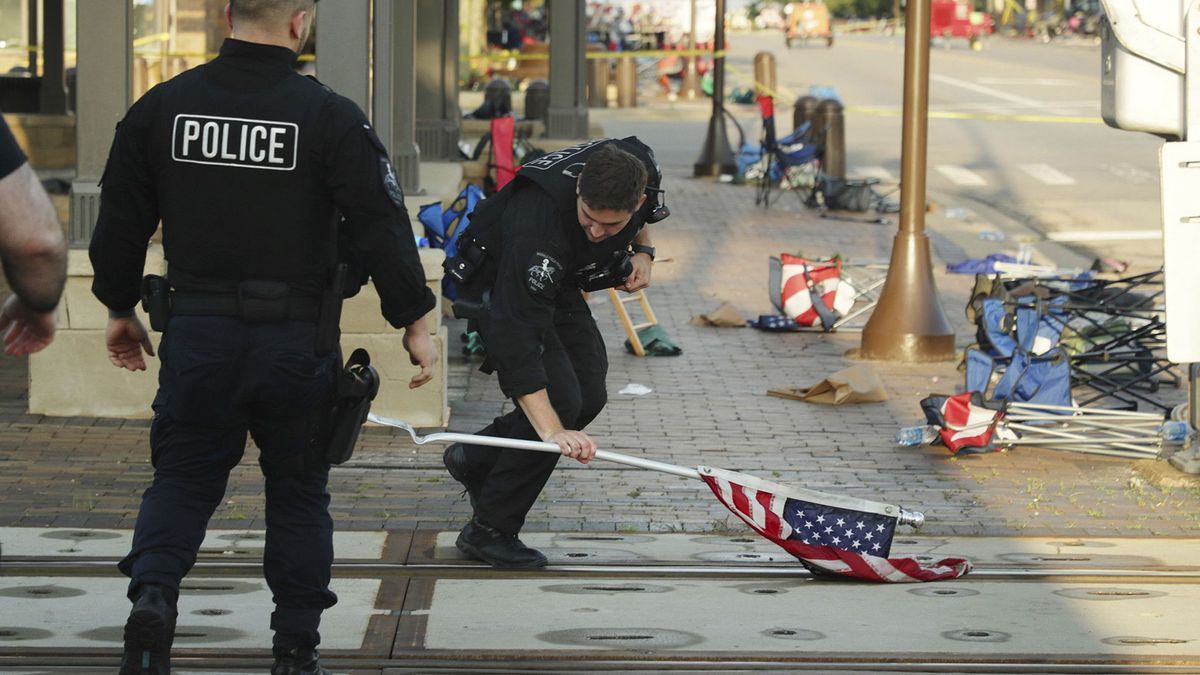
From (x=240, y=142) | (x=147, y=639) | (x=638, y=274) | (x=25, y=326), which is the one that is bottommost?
(x=147, y=639)

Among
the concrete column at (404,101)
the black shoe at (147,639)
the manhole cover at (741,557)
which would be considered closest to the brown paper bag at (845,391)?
the manhole cover at (741,557)

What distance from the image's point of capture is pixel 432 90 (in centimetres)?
1488

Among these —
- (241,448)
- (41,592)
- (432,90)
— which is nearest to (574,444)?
(241,448)

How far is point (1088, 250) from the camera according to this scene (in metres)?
15.2

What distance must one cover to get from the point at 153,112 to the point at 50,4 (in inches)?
612

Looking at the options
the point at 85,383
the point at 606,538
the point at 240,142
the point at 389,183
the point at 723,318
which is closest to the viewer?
the point at 240,142

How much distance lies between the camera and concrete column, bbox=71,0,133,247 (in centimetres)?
754

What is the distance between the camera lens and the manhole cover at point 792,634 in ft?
15.9

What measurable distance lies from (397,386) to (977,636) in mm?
3511

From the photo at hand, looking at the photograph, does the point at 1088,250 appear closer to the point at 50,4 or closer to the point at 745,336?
the point at 745,336

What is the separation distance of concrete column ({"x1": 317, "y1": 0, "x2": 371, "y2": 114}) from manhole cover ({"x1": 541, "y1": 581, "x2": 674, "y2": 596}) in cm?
A: 313

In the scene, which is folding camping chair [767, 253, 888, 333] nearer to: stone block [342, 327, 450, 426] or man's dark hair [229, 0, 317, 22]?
stone block [342, 327, 450, 426]

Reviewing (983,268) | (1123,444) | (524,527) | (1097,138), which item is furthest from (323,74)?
Answer: (1097,138)

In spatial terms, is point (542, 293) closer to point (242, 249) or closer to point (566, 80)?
point (242, 249)
